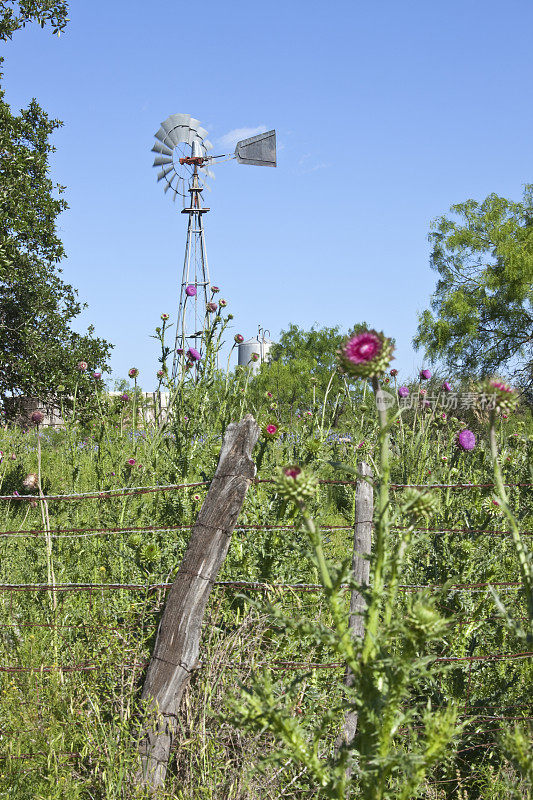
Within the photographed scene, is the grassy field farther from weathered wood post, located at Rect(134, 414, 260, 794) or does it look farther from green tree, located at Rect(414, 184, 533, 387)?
green tree, located at Rect(414, 184, 533, 387)

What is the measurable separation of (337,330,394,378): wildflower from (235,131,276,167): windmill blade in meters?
21.5

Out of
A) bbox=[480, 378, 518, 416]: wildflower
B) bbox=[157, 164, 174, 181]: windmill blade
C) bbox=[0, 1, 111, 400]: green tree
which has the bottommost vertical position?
bbox=[480, 378, 518, 416]: wildflower

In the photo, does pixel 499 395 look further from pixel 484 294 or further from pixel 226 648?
pixel 484 294

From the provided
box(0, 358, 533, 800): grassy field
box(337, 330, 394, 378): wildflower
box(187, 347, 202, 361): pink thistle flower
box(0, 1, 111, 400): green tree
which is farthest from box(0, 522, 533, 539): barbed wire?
box(0, 1, 111, 400): green tree

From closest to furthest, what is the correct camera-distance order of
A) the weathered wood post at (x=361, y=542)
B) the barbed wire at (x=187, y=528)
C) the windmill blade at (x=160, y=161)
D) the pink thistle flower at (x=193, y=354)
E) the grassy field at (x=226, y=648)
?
the grassy field at (x=226, y=648), the weathered wood post at (x=361, y=542), the barbed wire at (x=187, y=528), the pink thistle flower at (x=193, y=354), the windmill blade at (x=160, y=161)

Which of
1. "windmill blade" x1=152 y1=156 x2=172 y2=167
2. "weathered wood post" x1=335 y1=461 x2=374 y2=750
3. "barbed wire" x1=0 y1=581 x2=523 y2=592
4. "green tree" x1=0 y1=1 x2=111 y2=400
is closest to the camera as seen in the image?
"weathered wood post" x1=335 y1=461 x2=374 y2=750

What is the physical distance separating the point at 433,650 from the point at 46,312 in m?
9.20

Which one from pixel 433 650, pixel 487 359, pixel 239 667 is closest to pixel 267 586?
pixel 239 667

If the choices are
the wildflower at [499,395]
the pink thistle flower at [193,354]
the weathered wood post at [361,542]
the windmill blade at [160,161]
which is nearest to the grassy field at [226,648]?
the weathered wood post at [361,542]

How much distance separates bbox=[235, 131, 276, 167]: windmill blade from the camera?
22.1 meters

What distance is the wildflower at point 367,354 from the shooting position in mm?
1715

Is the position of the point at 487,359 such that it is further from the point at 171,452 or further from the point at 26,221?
the point at 171,452

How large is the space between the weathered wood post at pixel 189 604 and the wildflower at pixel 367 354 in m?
1.15

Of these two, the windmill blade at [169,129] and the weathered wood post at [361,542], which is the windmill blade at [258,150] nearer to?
the windmill blade at [169,129]
